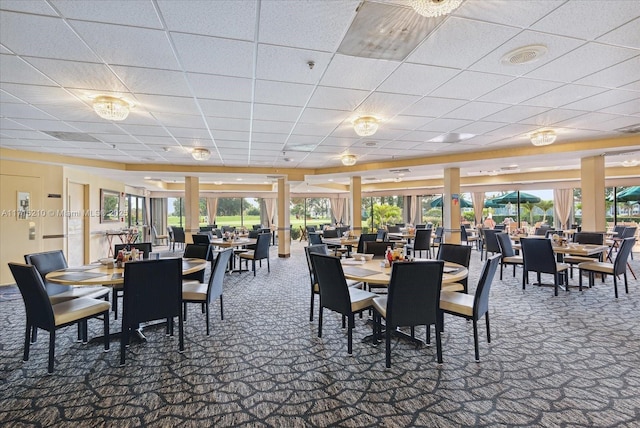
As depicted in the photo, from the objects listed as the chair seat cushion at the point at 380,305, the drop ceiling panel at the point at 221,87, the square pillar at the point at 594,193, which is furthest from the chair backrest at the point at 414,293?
the square pillar at the point at 594,193

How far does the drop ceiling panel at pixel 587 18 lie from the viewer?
7.23 feet

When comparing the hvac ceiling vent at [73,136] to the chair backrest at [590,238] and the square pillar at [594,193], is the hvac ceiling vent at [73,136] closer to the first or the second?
the chair backrest at [590,238]

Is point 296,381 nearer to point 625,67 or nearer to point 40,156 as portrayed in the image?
point 625,67

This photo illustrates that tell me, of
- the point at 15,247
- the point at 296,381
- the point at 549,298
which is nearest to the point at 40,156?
the point at 15,247

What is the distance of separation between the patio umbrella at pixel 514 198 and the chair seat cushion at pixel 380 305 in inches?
452

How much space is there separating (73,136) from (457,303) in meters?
6.33

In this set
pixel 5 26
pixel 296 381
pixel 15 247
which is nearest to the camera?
pixel 5 26

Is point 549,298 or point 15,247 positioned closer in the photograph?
point 549,298

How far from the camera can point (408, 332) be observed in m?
3.72

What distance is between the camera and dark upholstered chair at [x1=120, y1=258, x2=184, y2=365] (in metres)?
2.97

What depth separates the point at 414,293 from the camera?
2.86 m

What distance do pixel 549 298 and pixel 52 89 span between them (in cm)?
704

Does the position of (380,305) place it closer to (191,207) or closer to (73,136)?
(73,136)

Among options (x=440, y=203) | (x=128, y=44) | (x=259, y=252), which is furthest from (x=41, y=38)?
(x=440, y=203)
